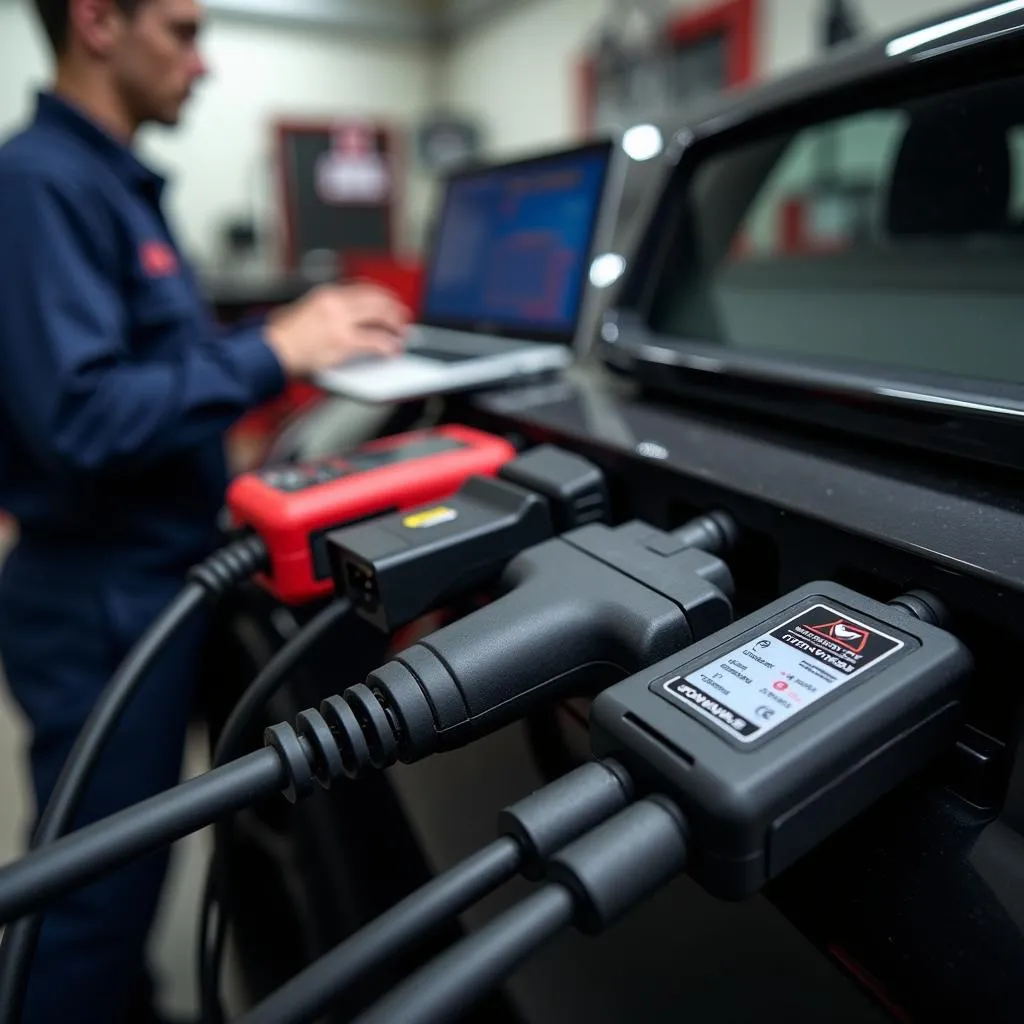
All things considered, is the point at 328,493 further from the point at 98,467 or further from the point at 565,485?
the point at 98,467

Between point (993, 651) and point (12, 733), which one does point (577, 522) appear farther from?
point (12, 733)

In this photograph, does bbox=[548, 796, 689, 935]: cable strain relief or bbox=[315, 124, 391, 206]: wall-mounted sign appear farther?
bbox=[315, 124, 391, 206]: wall-mounted sign

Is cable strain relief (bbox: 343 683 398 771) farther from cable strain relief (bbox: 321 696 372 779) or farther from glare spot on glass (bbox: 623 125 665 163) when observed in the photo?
glare spot on glass (bbox: 623 125 665 163)

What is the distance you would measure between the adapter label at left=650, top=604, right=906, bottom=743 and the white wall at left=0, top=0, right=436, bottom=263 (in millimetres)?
4574

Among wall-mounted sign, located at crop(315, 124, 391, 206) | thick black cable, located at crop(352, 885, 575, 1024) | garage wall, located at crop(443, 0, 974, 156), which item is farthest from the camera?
wall-mounted sign, located at crop(315, 124, 391, 206)

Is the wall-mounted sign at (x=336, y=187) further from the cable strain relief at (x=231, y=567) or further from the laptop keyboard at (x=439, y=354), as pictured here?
the cable strain relief at (x=231, y=567)

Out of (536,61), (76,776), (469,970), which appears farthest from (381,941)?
(536,61)

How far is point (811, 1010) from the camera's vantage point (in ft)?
0.91

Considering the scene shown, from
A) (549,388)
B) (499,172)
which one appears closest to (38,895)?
(549,388)

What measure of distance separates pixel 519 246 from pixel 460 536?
555 millimetres

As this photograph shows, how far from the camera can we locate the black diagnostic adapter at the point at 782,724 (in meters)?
0.23

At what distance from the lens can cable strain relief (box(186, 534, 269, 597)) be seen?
1.50 ft

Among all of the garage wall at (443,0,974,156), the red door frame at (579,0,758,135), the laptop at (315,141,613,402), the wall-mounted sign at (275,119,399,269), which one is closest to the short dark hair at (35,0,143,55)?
the laptop at (315,141,613,402)

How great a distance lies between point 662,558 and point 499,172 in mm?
713
